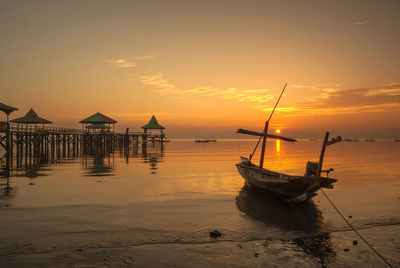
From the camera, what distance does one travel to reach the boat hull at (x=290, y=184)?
45.3ft

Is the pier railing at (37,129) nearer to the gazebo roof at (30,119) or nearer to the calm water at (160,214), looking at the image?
the gazebo roof at (30,119)

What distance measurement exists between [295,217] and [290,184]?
82.7 inches

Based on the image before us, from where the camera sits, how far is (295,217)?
1288cm

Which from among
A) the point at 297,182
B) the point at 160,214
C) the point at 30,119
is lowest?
the point at 160,214

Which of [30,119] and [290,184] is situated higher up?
[30,119]

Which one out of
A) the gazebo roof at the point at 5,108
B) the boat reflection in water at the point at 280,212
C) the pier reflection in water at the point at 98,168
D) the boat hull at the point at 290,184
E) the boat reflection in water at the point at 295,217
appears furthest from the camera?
the pier reflection in water at the point at 98,168

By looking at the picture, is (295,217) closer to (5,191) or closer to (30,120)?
(5,191)

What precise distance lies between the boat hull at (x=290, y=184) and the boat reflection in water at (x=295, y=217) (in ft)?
→ 1.77

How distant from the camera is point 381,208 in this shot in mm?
14602

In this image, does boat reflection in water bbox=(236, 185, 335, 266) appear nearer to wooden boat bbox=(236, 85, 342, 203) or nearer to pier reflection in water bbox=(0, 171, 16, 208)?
wooden boat bbox=(236, 85, 342, 203)

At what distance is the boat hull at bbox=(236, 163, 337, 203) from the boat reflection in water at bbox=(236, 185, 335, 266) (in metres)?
0.54

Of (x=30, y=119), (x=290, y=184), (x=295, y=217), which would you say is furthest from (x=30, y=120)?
(x=295, y=217)

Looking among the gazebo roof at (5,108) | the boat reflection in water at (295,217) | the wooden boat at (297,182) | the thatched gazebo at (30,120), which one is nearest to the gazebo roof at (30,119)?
the thatched gazebo at (30,120)

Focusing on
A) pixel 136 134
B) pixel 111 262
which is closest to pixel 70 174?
pixel 111 262
